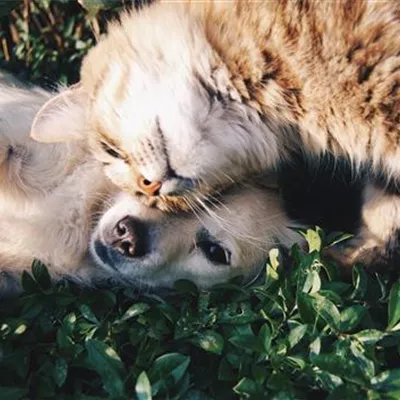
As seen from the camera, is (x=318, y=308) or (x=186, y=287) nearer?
(x=318, y=308)

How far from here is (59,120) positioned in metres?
2.77

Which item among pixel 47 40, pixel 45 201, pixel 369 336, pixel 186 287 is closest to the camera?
pixel 369 336

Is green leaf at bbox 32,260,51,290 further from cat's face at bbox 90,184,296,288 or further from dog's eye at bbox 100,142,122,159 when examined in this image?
dog's eye at bbox 100,142,122,159

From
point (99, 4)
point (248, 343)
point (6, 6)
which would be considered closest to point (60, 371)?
point (248, 343)

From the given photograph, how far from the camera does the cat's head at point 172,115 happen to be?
7.83ft

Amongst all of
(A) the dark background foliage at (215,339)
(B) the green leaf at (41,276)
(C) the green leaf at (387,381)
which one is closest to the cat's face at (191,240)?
(A) the dark background foliage at (215,339)

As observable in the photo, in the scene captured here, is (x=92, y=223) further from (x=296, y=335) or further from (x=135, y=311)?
(x=296, y=335)

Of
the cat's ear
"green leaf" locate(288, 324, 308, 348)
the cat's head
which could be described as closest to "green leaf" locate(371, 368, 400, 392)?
"green leaf" locate(288, 324, 308, 348)

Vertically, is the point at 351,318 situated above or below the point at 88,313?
above

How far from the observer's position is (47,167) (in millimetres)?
2963

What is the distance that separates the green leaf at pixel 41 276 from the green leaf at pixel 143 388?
63 centimetres

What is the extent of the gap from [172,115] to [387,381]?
896 mm

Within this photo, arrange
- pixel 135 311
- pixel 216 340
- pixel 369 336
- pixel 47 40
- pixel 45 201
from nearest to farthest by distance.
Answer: pixel 369 336
pixel 216 340
pixel 135 311
pixel 45 201
pixel 47 40

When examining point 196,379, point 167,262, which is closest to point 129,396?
point 196,379
